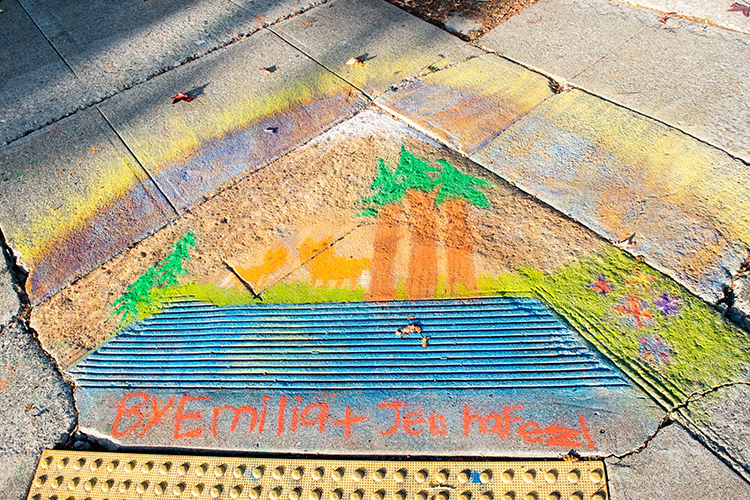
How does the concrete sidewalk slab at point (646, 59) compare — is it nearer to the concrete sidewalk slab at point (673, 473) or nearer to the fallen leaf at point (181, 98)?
the concrete sidewalk slab at point (673, 473)

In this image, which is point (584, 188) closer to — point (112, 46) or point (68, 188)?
point (68, 188)

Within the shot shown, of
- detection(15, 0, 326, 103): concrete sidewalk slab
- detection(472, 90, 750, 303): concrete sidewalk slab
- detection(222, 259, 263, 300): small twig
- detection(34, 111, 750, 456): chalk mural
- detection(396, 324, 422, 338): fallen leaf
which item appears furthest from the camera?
detection(15, 0, 326, 103): concrete sidewalk slab

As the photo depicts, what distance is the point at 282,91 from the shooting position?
11.2 ft

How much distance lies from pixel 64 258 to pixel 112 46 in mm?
2174

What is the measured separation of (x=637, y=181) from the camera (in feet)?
8.51

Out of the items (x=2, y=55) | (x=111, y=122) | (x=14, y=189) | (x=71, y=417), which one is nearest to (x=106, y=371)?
(x=71, y=417)

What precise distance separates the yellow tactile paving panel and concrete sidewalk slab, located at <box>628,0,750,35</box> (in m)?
3.36

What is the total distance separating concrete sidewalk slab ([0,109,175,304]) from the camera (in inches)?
103

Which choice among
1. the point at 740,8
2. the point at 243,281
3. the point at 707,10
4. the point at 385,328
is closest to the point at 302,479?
the point at 385,328

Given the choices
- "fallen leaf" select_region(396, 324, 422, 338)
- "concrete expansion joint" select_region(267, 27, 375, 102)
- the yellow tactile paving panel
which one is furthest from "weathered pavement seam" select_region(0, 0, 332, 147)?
"fallen leaf" select_region(396, 324, 422, 338)

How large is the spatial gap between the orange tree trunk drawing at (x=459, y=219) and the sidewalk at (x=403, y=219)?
0.04 ft

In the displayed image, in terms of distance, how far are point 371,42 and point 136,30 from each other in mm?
1998

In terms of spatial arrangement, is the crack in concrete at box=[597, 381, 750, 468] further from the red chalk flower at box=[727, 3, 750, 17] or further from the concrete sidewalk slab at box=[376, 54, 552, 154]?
the red chalk flower at box=[727, 3, 750, 17]

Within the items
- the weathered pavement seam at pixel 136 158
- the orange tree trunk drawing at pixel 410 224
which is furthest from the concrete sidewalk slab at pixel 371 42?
the weathered pavement seam at pixel 136 158
